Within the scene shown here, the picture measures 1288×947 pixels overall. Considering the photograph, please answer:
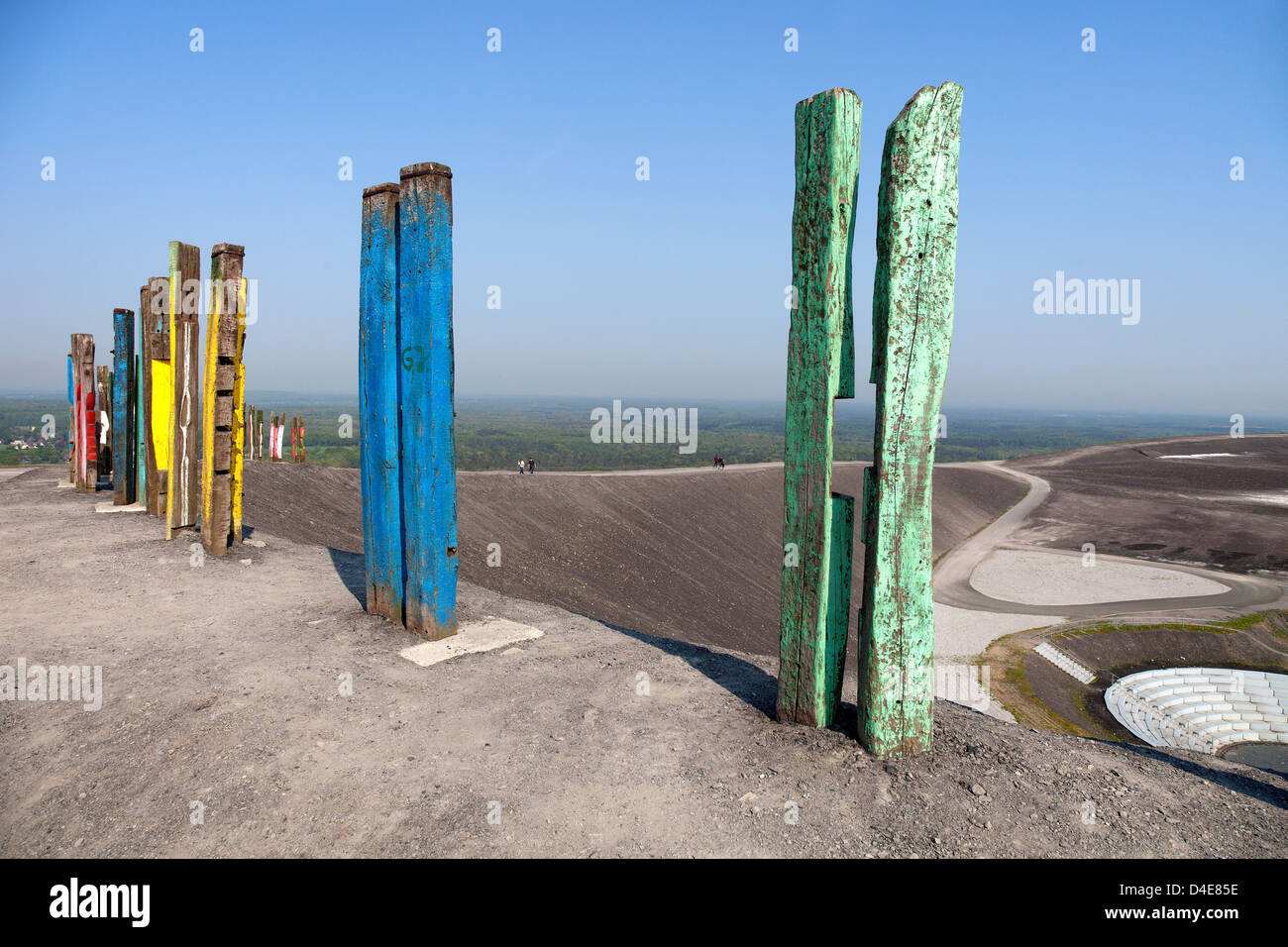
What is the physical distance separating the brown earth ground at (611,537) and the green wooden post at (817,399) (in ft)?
19.9

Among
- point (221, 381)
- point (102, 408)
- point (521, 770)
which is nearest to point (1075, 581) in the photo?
point (521, 770)

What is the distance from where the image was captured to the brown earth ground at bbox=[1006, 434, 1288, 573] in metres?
26.3

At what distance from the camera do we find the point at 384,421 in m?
5.91

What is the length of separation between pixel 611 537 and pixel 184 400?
38.8ft

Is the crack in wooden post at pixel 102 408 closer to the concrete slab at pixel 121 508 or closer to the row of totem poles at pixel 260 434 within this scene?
the concrete slab at pixel 121 508

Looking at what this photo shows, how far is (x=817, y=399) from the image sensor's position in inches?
154

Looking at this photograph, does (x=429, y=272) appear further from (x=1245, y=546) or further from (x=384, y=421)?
(x=1245, y=546)

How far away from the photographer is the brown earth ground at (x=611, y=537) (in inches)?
554

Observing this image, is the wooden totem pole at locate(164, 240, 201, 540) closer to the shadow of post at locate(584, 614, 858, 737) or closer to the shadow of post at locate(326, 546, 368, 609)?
the shadow of post at locate(326, 546, 368, 609)

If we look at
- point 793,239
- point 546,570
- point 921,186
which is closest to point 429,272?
point 793,239

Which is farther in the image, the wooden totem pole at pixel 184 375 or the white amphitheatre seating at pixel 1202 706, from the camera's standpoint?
the white amphitheatre seating at pixel 1202 706

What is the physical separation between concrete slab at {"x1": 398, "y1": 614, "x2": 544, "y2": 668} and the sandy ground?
0.51ft

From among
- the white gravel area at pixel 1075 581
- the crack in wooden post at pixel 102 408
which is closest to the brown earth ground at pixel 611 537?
the crack in wooden post at pixel 102 408
